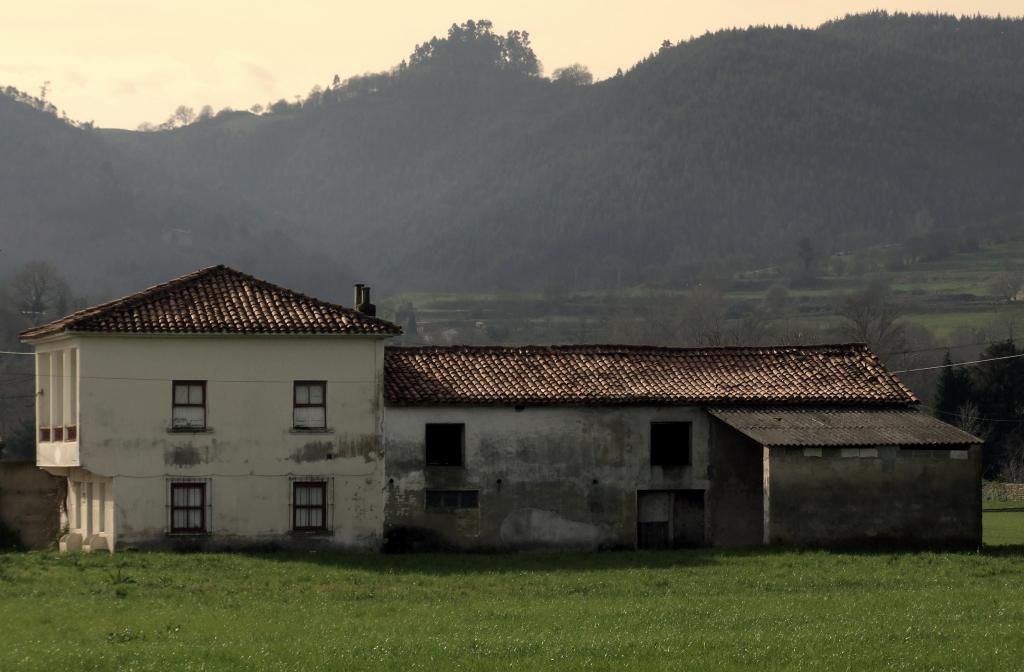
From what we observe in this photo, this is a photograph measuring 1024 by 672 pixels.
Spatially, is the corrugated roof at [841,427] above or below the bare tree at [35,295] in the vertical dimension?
below

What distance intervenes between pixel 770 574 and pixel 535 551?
9.58m

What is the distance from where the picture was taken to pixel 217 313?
47.0m

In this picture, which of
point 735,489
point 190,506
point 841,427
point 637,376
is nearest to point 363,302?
point 637,376

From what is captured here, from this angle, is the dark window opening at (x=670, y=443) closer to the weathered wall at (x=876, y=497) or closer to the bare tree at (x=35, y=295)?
the weathered wall at (x=876, y=497)

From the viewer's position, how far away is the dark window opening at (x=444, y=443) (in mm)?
47875

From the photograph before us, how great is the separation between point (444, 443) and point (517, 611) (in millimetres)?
15316

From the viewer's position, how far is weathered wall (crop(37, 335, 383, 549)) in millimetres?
45562

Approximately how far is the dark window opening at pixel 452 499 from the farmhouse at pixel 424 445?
0.20 feet

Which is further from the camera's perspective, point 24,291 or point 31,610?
point 24,291

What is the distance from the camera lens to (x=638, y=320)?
19800 centimetres

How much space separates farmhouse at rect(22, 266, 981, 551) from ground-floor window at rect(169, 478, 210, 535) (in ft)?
0.15

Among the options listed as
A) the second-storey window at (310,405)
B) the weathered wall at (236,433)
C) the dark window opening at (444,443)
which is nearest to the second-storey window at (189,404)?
the weathered wall at (236,433)

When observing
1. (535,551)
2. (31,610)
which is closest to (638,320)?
(535,551)

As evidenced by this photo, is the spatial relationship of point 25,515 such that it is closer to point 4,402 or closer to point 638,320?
point 4,402
